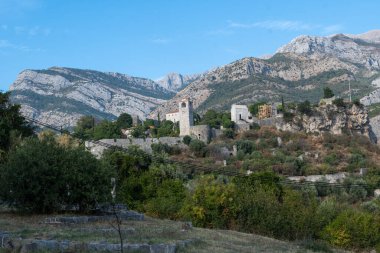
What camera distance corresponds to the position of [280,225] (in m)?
26.1

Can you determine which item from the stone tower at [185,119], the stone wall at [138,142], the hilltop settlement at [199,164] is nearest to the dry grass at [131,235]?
the hilltop settlement at [199,164]

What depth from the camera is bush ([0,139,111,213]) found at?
17.5 meters

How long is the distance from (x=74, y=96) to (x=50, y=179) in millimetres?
117543

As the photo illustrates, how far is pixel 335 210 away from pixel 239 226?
973 centimetres

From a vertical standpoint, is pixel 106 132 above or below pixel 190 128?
below

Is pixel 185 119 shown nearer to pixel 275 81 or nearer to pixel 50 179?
pixel 50 179

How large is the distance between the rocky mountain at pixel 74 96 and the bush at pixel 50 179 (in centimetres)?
9337

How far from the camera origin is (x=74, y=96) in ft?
A: 435

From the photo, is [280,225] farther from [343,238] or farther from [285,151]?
[285,151]

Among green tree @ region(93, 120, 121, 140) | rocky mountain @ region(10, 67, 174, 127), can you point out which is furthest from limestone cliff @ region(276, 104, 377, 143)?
rocky mountain @ region(10, 67, 174, 127)

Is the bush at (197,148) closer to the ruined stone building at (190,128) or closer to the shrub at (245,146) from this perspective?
the shrub at (245,146)

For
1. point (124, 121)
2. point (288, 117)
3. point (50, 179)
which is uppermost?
point (124, 121)

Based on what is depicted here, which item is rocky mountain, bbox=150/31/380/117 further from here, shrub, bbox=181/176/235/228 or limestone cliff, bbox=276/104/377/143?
shrub, bbox=181/176/235/228

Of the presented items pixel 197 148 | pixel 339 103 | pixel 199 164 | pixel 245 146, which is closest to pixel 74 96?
pixel 197 148
